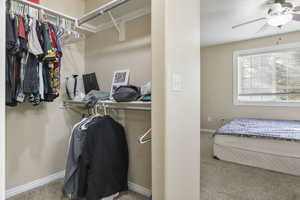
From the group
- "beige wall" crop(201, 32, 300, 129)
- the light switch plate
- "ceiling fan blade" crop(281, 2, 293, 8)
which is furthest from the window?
the light switch plate

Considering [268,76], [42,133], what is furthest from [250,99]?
[42,133]

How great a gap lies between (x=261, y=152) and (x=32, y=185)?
3.02 metres

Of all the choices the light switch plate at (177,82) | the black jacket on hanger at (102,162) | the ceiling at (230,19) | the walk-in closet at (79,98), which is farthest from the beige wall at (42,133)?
the ceiling at (230,19)

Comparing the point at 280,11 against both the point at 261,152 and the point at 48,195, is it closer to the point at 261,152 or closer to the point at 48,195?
the point at 261,152

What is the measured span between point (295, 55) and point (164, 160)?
4.42 m

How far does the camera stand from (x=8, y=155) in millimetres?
1811

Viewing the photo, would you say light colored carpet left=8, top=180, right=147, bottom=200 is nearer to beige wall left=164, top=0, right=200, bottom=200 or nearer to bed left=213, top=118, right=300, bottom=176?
beige wall left=164, top=0, right=200, bottom=200

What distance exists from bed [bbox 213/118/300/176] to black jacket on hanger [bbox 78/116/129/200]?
1.77m

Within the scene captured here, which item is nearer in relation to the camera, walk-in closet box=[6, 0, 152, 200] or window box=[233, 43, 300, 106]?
walk-in closet box=[6, 0, 152, 200]

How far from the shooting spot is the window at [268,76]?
12.7 ft

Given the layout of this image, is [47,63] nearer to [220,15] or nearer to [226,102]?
[220,15]

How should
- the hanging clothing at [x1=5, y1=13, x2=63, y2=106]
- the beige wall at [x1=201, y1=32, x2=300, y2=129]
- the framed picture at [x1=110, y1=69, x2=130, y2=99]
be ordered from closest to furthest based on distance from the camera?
the hanging clothing at [x1=5, y1=13, x2=63, y2=106]
the framed picture at [x1=110, y1=69, x2=130, y2=99]
the beige wall at [x1=201, y1=32, x2=300, y2=129]

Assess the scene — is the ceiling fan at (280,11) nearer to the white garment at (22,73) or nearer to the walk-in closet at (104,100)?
the walk-in closet at (104,100)

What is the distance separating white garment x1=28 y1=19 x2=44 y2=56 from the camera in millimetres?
1494
